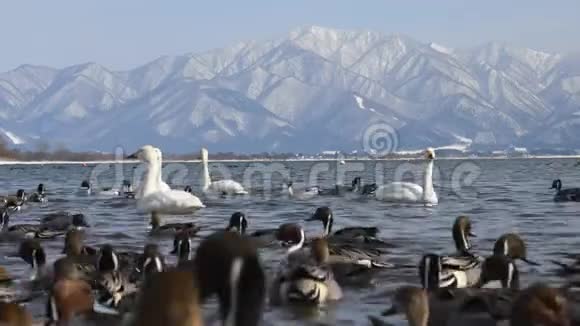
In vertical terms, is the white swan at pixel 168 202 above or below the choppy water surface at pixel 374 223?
above

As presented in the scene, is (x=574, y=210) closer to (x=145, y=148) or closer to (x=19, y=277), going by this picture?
(x=145, y=148)

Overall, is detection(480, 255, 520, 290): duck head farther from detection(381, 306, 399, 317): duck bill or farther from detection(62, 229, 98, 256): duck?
detection(62, 229, 98, 256): duck

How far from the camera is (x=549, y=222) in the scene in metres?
22.9

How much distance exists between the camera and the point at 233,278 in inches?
135

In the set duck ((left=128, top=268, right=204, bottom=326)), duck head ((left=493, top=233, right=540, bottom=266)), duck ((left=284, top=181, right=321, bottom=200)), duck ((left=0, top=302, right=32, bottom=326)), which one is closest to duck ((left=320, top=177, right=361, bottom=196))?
duck ((left=284, top=181, right=321, bottom=200))

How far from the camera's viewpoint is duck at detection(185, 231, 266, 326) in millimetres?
3434

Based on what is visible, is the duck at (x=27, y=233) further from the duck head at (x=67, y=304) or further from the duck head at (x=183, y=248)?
the duck head at (x=67, y=304)

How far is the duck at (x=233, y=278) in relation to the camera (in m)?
3.43

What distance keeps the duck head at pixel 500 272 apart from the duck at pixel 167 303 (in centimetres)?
815

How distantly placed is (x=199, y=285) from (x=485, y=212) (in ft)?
77.8

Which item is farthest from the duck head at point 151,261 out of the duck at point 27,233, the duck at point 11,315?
the duck at point 27,233

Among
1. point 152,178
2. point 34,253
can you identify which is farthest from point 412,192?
point 34,253

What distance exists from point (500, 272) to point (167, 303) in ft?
27.3

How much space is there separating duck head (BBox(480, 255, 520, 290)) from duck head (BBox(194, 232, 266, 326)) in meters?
7.80
